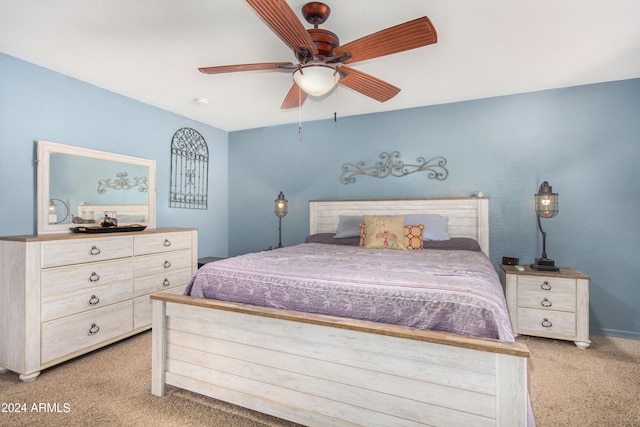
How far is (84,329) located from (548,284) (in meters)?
Answer: 3.69

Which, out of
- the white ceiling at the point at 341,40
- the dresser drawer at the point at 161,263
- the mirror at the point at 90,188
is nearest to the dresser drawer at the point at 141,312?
the dresser drawer at the point at 161,263

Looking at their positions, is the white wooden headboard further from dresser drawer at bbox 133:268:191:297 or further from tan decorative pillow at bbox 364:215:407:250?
dresser drawer at bbox 133:268:191:297

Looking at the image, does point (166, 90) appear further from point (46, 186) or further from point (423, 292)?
point (423, 292)

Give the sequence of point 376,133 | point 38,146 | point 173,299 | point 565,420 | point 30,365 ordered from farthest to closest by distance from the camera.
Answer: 1. point 376,133
2. point 38,146
3. point 30,365
4. point 173,299
5. point 565,420

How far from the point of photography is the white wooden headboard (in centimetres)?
311

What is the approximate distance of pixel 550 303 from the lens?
2527mm

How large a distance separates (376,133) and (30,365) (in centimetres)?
362

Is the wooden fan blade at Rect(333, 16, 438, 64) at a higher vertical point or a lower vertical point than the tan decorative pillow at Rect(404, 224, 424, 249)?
higher

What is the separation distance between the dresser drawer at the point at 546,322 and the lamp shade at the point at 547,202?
2.77ft

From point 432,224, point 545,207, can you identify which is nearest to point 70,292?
point 432,224

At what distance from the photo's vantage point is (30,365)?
6.35 ft

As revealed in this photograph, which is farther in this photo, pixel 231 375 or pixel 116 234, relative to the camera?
pixel 116 234

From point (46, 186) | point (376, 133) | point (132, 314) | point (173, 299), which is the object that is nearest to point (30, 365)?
point (132, 314)

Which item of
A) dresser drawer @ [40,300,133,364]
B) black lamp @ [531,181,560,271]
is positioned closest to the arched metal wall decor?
dresser drawer @ [40,300,133,364]
